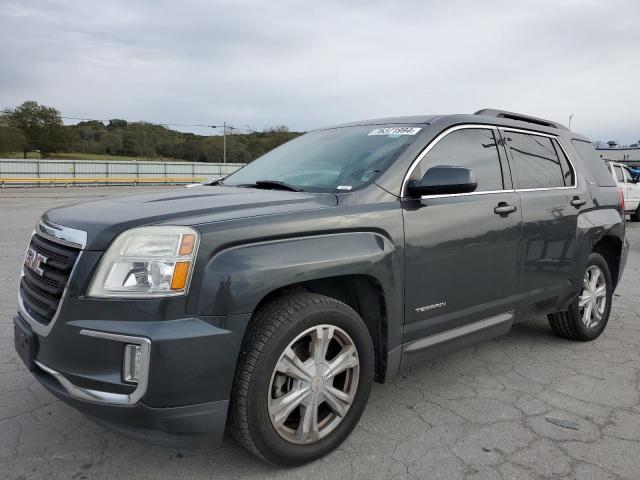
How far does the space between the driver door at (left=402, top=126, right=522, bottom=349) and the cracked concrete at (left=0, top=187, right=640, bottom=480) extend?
50cm

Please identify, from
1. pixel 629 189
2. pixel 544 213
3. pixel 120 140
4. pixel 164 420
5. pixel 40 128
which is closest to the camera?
pixel 164 420

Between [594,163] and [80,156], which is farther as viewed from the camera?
[80,156]

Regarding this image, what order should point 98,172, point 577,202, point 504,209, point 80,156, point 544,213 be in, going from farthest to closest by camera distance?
point 80,156, point 98,172, point 577,202, point 544,213, point 504,209

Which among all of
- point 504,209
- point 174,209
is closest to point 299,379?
point 174,209

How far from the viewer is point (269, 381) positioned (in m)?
2.34

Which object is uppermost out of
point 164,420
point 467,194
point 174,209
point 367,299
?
point 467,194

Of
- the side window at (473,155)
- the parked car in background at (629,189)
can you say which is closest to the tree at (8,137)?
the parked car in background at (629,189)

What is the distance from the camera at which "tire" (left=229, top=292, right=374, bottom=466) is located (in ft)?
7.57

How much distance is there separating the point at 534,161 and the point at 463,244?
1297mm

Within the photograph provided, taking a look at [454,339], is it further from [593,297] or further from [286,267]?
[593,297]

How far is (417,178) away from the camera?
10.0 feet

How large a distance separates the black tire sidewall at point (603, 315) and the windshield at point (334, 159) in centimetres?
218

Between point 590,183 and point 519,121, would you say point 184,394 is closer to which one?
point 519,121

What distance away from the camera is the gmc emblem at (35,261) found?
2.50 meters
